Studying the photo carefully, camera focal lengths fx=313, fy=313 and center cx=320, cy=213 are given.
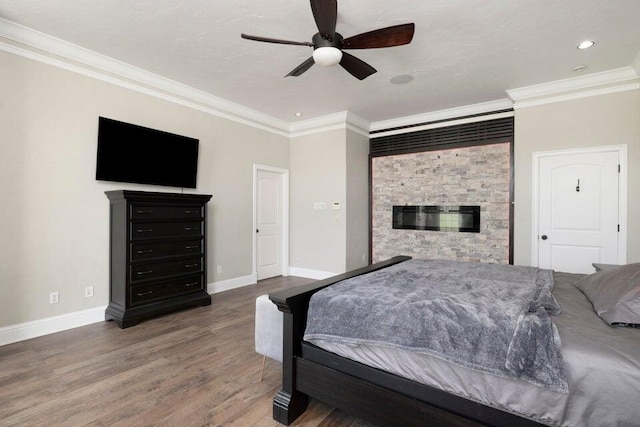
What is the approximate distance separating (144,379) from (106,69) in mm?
3260

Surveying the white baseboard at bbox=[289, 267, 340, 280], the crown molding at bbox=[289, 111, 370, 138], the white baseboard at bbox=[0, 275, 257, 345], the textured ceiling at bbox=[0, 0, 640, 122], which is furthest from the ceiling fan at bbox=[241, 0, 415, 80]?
the white baseboard at bbox=[289, 267, 340, 280]

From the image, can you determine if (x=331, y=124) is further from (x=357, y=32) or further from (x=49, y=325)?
(x=49, y=325)

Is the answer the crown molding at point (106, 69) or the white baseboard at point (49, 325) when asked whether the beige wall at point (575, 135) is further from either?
the white baseboard at point (49, 325)

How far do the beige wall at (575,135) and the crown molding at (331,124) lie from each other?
2449 millimetres

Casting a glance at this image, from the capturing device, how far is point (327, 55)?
8.29 ft

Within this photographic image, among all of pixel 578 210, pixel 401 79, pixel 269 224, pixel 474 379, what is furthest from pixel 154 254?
pixel 578 210

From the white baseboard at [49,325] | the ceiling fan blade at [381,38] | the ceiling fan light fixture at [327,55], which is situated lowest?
the white baseboard at [49,325]

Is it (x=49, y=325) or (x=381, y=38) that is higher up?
(x=381, y=38)

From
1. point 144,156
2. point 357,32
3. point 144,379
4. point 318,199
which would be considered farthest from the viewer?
point 318,199

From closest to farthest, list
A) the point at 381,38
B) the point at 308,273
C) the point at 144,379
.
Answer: the point at 144,379
the point at 381,38
the point at 308,273

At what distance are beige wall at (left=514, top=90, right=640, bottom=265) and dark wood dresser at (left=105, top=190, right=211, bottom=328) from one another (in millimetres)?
4318

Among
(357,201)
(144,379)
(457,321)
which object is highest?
(357,201)

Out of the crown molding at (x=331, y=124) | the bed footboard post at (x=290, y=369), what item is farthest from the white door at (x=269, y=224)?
the bed footboard post at (x=290, y=369)

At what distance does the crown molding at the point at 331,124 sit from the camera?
5363 millimetres
